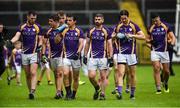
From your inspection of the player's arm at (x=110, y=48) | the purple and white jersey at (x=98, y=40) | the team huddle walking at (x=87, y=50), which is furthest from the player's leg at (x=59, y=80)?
the player's arm at (x=110, y=48)

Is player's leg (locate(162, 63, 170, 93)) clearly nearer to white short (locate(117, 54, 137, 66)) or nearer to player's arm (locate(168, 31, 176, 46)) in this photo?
player's arm (locate(168, 31, 176, 46))

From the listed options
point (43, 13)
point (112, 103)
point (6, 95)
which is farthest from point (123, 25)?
point (43, 13)

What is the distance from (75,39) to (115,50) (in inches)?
52.5

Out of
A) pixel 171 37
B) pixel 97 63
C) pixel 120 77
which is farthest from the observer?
pixel 171 37

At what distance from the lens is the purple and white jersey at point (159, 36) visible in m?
24.0

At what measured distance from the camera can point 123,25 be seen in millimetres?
22062

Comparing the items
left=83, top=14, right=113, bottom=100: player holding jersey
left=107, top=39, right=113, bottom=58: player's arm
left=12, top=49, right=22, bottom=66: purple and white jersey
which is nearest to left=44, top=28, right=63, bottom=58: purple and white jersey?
left=83, top=14, right=113, bottom=100: player holding jersey

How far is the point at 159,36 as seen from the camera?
24.1m

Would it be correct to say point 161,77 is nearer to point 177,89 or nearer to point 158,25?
point 177,89

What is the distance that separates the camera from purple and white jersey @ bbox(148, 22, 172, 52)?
Answer: 24031 millimetres

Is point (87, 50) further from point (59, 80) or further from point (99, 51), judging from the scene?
point (59, 80)

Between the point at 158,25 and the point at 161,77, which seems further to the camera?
the point at 161,77

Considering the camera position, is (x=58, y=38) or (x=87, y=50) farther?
(x=58, y=38)

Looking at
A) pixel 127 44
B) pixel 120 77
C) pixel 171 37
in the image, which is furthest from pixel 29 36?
pixel 171 37
